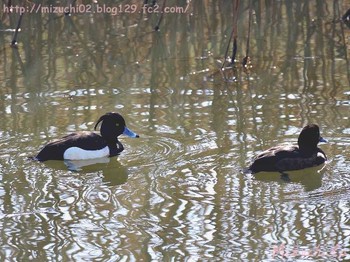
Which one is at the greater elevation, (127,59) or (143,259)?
(127,59)

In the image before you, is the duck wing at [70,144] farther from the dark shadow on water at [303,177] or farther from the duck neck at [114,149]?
the dark shadow on water at [303,177]

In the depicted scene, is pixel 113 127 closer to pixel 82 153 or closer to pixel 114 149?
pixel 114 149

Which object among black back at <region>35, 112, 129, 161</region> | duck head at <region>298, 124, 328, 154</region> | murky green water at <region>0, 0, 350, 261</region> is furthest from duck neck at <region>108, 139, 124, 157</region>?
duck head at <region>298, 124, 328, 154</region>

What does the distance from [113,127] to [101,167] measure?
664mm

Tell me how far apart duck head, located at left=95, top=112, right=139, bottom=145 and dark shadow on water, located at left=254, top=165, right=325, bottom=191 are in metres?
1.75

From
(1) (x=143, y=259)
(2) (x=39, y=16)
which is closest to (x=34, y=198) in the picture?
(1) (x=143, y=259)

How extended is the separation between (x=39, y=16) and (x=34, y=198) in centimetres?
926

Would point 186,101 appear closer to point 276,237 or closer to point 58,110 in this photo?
point 58,110

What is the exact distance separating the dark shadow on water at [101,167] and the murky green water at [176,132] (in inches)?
1.2

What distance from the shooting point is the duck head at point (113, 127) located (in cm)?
1051

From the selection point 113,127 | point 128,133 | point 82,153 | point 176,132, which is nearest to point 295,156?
point 176,132

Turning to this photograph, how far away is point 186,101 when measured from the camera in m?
11.9

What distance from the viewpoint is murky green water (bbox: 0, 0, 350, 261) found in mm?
7781

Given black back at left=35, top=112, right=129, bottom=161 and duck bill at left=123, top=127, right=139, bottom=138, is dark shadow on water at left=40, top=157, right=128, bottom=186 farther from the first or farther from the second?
duck bill at left=123, top=127, right=139, bottom=138
